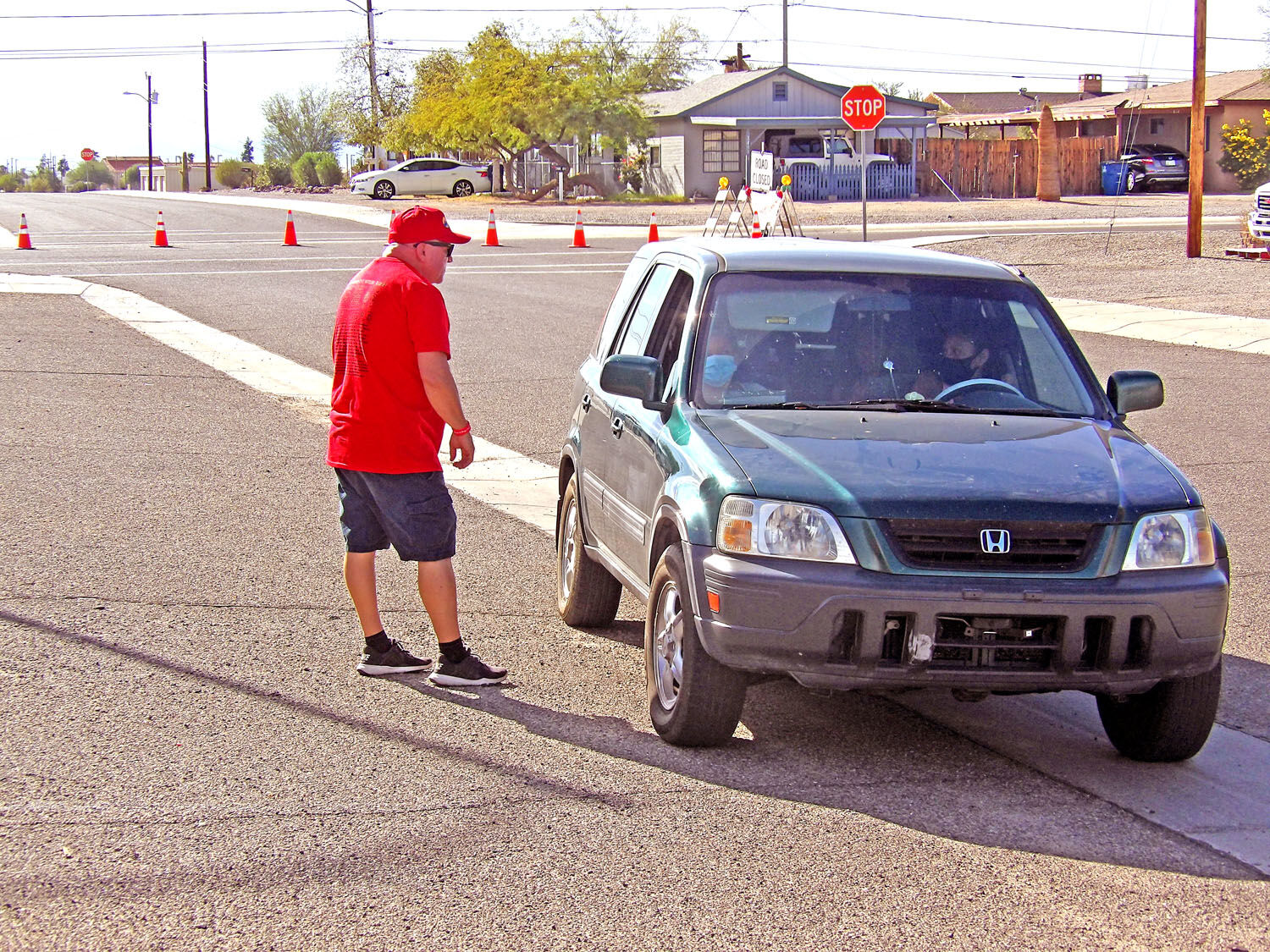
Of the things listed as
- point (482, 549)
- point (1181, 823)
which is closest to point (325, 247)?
point (482, 549)

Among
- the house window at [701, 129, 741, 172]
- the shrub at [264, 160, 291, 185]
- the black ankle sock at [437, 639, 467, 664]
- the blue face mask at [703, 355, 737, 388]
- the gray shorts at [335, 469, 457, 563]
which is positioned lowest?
the black ankle sock at [437, 639, 467, 664]

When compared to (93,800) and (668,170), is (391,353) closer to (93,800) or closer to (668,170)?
(93,800)

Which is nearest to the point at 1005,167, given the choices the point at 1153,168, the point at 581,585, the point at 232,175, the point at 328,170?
the point at 1153,168

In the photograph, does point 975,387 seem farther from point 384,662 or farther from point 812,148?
point 812,148

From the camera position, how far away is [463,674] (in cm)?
580

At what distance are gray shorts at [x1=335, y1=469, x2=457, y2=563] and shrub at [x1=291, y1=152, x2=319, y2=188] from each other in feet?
253

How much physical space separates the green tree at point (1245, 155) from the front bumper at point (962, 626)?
30997 mm

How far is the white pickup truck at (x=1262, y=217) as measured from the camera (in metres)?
26.0

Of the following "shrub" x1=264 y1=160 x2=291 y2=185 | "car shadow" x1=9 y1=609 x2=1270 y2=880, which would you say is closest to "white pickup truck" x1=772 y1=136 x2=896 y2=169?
"shrub" x1=264 y1=160 x2=291 y2=185

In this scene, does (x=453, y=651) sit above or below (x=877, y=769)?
above

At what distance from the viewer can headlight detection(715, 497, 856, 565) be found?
4590 millimetres

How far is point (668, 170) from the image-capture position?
60188 mm

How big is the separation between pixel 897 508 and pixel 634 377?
1321 millimetres

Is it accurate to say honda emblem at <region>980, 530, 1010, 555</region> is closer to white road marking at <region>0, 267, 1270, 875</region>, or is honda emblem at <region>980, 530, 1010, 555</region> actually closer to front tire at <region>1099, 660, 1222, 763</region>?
front tire at <region>1099, 660, 1222, 763</region>
